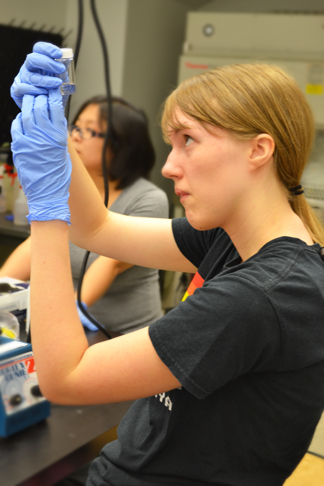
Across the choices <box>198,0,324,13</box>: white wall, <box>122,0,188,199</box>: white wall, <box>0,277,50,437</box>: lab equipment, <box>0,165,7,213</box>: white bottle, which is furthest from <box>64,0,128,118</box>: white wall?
<box>0,277,50,437</box>: lab equipment

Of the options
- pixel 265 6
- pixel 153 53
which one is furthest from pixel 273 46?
pixel 153 53

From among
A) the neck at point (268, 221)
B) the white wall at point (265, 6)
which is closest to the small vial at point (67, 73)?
the neck at point (268, 221)

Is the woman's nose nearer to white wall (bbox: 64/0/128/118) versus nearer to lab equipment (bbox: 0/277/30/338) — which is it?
lab equipment (bbox: 0/277/30/338)

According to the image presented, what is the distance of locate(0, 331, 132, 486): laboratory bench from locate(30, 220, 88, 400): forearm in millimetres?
152

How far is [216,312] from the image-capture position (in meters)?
0.69

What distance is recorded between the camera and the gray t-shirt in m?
1.83

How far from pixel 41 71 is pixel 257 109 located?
361 millimetres

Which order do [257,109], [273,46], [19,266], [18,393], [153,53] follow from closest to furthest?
[257,109] < [18,393] < [19,266] < [273,46] < [153,53]

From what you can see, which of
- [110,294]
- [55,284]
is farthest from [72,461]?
[110,294]

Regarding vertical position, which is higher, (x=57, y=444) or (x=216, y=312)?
(x=216, y=312)

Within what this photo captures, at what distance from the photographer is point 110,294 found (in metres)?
1.87

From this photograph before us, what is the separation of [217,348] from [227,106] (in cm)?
38

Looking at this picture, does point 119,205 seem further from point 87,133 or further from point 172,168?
point 172,168

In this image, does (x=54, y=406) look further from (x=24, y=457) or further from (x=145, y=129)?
(x=145, y=129)
